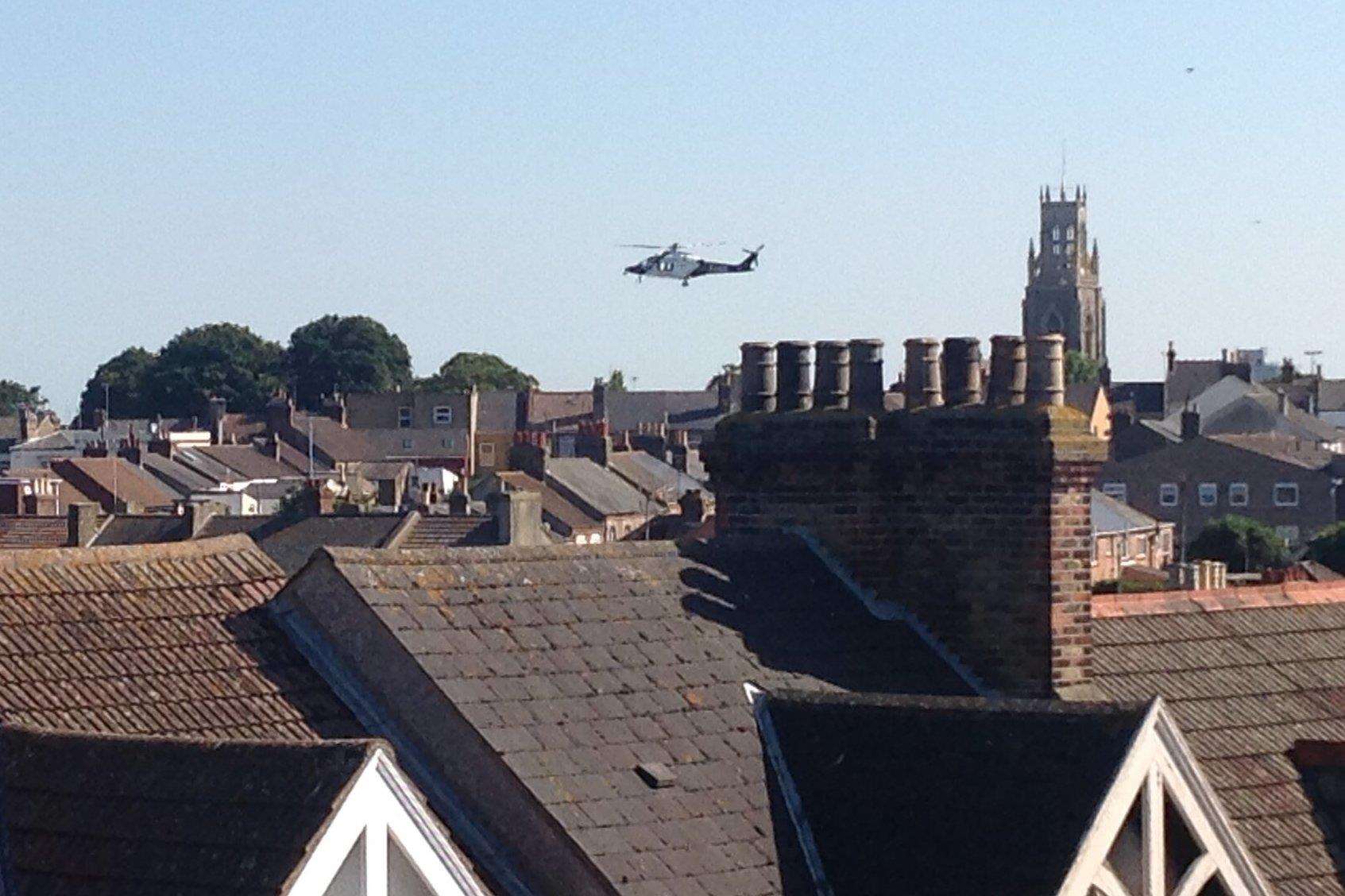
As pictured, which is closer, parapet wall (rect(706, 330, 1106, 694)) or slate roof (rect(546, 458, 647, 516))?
parapet wall (rect(706, 330, 1106, 694))

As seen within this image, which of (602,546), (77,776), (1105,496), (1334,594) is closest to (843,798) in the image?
(602,546)

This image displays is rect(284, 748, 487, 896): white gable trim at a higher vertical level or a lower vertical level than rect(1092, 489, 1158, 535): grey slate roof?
higher

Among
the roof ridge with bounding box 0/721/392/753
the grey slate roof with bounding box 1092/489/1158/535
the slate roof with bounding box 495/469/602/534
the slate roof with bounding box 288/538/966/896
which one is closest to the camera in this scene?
the roof ridge with bounding box 0/721/392/753

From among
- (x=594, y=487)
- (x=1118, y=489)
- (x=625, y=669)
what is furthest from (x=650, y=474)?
(x=625, y=669)

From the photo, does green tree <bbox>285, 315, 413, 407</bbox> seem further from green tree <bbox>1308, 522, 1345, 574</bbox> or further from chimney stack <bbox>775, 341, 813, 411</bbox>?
chimney stack <bbox>775, 341, 813, 411</bbox>

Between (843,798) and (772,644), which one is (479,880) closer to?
(843,798)

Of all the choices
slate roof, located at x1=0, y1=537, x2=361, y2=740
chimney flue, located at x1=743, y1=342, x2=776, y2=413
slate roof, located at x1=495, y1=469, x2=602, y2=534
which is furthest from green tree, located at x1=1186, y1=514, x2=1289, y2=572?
slate roof, located at x1=0, y1=537, x2=361, y2=740

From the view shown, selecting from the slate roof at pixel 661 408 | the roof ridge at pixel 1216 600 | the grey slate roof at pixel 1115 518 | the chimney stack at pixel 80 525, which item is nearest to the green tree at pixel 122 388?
the slate roof at pixel 661 408
